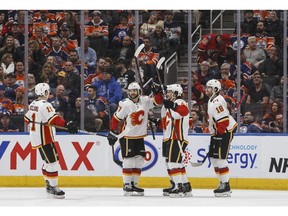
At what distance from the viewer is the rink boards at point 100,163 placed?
1294 cm

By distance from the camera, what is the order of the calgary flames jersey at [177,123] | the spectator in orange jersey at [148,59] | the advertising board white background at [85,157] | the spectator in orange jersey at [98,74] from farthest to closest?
the spectator in orange jersey at [148,59]
the spectator in orange jersey at [98,74]
the advertising board white background at [85,157]
the calgary flames jersey at [177,123]

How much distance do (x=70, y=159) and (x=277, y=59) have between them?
11.0ft

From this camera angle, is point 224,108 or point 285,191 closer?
point 224,108

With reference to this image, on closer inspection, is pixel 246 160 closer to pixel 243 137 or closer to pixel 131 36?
pixel 243 137

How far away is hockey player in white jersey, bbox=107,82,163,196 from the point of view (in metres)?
11.8

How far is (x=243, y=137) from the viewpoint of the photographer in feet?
42.5

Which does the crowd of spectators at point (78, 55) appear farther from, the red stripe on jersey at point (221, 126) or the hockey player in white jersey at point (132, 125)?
the red stripe on jersey at point (221, 126)

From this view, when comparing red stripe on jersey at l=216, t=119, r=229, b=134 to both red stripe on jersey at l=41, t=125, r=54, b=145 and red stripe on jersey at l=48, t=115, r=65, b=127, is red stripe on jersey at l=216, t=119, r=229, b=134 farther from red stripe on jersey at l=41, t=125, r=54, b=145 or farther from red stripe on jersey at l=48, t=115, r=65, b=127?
red stripe on jersey at l=41, t=125, r=54, b=145

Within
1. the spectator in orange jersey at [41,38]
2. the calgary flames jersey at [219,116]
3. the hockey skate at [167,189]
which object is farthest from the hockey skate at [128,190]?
the spectator in orange jersey at [41,38]

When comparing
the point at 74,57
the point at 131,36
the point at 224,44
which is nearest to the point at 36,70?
the point at 74,57

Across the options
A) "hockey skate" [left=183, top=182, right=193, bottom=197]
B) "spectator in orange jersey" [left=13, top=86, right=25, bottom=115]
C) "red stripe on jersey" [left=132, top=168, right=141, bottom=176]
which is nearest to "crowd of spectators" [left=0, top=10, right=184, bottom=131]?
"spectator in orange jersey" [left=13, top=86, right=25, bottom=115]

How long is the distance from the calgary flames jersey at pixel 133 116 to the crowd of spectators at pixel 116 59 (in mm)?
1915

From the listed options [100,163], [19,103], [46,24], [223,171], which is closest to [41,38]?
[46,24]

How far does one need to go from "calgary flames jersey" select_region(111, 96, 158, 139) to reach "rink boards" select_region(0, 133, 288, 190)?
124cm
